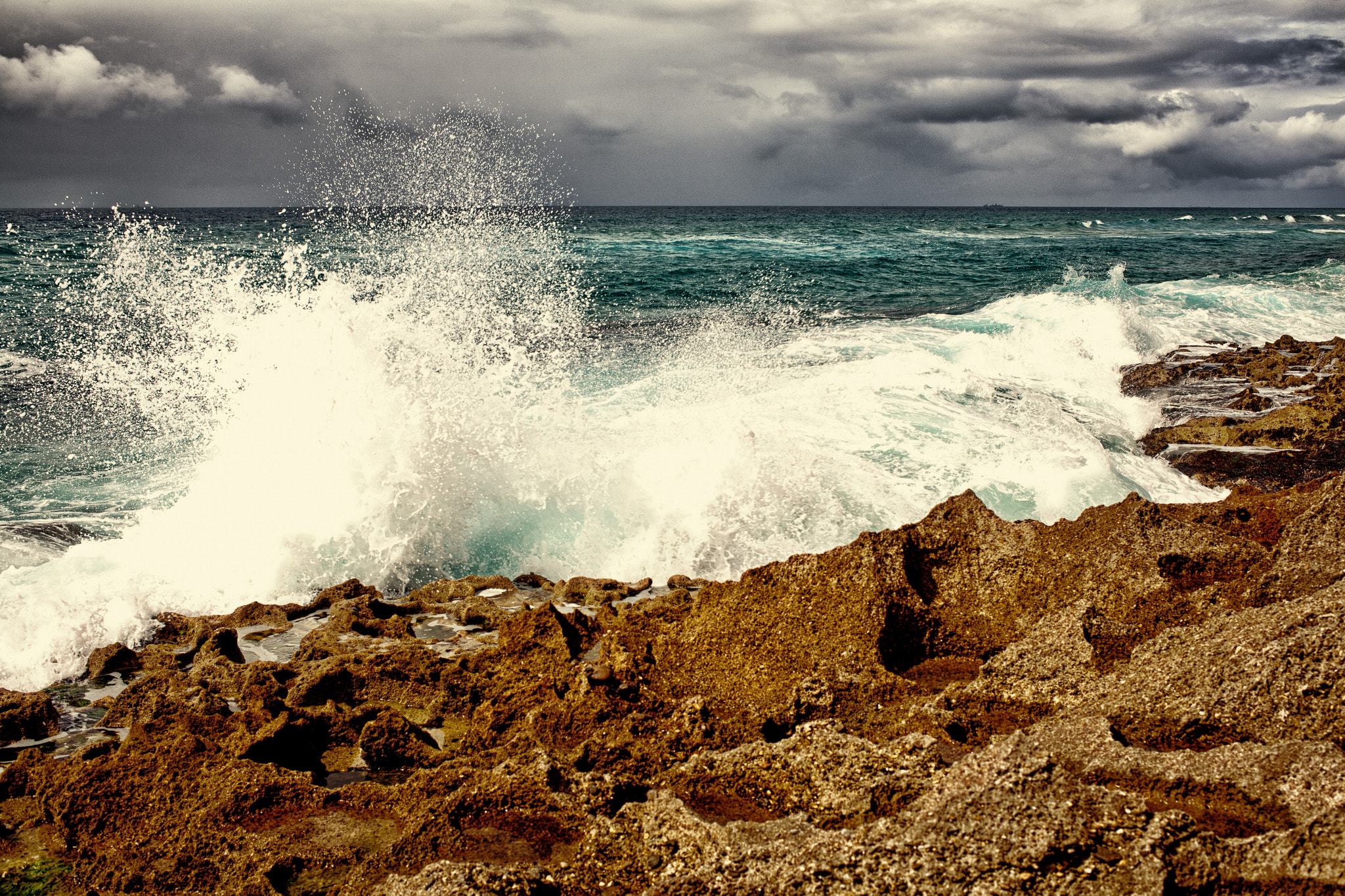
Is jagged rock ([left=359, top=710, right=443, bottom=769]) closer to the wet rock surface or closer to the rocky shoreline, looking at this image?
the rocky shoreline

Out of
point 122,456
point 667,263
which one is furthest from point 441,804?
point 667,263

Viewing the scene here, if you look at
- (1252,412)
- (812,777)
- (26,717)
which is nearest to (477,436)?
(26,717)

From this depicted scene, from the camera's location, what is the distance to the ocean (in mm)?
6605

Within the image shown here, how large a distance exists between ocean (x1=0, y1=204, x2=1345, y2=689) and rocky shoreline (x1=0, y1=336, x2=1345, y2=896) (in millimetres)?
1900

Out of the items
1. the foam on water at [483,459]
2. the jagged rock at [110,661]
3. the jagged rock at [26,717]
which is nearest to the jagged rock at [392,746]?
the jagged rock at [26,717]

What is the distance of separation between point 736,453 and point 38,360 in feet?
40.4

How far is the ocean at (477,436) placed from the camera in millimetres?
6605

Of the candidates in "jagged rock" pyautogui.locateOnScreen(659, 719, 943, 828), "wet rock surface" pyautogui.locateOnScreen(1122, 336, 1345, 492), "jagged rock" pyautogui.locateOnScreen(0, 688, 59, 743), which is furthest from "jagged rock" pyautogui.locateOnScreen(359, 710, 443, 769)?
"wet rock surface" pyautogui.locateOnScreen(1122, 336, 1345, 492)

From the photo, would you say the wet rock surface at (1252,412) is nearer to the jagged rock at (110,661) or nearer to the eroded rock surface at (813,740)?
the eroded rock surface at (813,740)

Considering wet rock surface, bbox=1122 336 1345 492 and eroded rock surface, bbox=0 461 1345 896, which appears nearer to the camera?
eroded rock surface, bbox=0 461 1345 896

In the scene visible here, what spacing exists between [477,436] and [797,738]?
5.59 metres

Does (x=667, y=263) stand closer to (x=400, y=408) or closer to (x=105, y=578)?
(x=400, y=408)

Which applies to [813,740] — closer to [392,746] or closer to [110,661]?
[392,746]

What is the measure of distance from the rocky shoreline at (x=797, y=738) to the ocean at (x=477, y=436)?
74.8 inches
